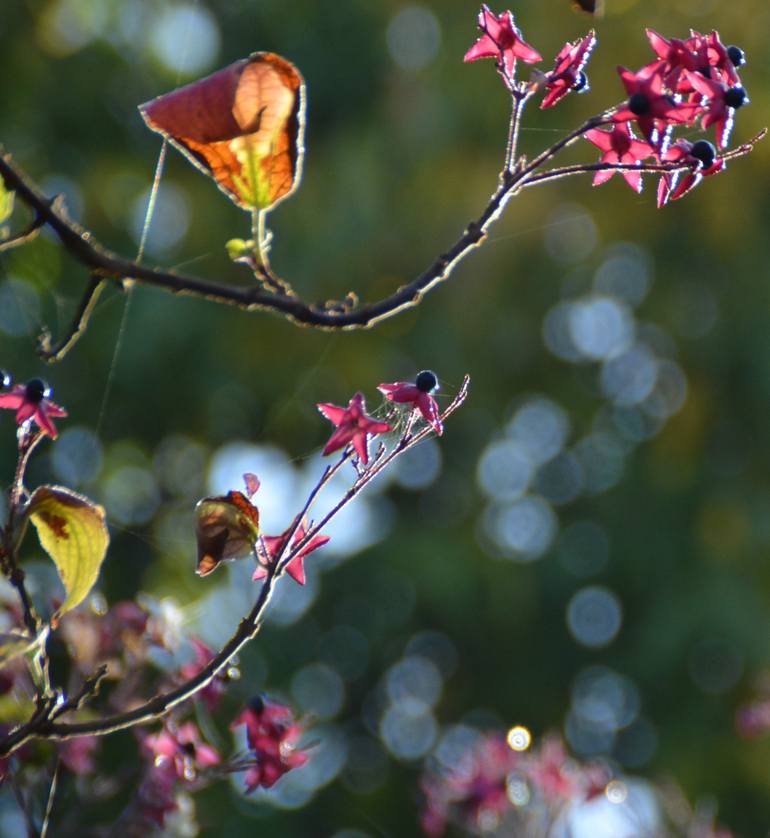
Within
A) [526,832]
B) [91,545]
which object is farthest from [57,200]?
[526,832]

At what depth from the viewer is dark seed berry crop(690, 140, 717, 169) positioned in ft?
2.50

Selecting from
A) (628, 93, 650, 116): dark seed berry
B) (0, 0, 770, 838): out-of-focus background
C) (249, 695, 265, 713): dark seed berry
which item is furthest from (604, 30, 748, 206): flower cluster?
(0, 0, 770, 838): out-of-focus background

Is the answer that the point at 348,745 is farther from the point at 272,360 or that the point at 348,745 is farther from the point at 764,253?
the point at 764,253

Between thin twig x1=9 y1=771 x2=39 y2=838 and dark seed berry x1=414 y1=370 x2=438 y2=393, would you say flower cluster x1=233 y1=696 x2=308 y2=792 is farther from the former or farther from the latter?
dark seed berry x1=414 y1=370 x2=438 y2=393

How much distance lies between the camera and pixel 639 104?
0.71 meters

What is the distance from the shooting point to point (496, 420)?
5082 millimetres

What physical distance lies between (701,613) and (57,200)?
13.6 feet

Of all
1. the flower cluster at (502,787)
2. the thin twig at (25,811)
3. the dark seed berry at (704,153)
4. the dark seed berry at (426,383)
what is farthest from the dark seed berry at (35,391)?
the flower cluster at (502,787)

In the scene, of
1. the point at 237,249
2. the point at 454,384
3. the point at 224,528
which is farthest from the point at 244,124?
the point at 454,384

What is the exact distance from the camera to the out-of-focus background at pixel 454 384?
15.0 feet

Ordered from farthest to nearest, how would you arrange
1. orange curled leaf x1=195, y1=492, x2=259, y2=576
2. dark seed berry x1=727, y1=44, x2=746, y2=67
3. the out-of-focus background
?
the out-of-focus background < dark seed berry x1=727, y1=44, x2=746, y2=67 < orange curled leaf x1=195, y1=492, x2=259, y2=576

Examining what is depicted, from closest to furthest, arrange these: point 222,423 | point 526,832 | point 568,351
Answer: point 526,832 → point 222,423 → point 568,351

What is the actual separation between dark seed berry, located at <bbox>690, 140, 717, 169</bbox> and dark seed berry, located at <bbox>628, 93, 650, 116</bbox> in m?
0.06

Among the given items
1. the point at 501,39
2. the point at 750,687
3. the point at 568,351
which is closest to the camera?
the point at 501,39
